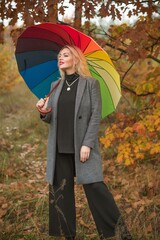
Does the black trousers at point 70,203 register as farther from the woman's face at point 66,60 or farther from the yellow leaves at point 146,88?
the yellow leaves at point 146,88

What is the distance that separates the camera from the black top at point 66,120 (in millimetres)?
3385

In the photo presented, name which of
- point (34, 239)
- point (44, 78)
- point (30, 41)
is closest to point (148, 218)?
point (34, 239)

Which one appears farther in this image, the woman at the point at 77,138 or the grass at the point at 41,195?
the grass at the point at 41,195

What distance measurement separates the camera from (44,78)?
12.2 ft

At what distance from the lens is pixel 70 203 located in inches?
141

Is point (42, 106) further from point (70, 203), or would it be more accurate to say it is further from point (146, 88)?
point (146, 88)

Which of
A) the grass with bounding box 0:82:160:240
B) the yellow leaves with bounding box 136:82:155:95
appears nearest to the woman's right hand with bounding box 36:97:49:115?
the grass with bounding box 0:82:160:240

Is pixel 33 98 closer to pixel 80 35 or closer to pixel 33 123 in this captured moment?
pixel 33 123

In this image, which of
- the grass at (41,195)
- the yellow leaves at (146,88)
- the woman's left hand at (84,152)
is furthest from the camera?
the yellow leaves at (146,88)

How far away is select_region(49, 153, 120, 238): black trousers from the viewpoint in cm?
338

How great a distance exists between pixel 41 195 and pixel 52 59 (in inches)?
83.4

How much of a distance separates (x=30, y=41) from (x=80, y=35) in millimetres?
547

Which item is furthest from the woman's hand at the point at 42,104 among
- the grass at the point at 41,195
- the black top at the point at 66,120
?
the grass at the point at 41,195

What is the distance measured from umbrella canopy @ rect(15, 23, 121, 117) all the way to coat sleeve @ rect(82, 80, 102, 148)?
0.20 meters
